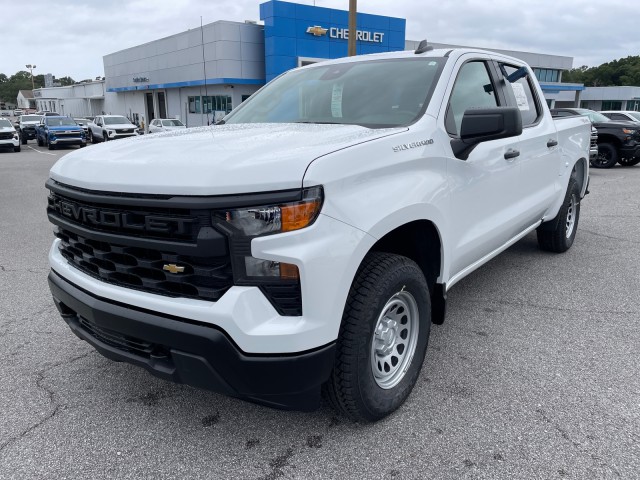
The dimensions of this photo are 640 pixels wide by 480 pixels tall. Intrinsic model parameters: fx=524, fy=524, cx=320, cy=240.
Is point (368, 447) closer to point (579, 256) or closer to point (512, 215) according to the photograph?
point (512, 215)

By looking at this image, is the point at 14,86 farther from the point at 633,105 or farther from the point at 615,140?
the point at 615,140

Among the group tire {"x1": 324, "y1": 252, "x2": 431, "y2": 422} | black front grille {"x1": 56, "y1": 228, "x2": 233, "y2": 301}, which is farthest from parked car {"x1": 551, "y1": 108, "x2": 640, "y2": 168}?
black front grille {"x1": 56, "y1": 228, "x2": 233, "y2": 301}

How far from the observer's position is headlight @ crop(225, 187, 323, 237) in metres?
2.03

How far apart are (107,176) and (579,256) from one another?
5.09 m

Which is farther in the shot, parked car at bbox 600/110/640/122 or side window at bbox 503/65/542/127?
parked car at bbox 600/110/640/122

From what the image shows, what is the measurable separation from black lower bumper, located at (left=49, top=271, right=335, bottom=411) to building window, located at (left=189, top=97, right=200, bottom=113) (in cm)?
3766

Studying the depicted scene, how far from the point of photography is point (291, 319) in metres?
2.09

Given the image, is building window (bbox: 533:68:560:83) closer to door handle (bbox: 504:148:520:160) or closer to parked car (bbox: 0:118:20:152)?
parked car (bbox: 0:118:20:152)

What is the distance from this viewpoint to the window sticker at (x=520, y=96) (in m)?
4.18

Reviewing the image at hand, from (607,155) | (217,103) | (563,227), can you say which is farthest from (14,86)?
(563,227)

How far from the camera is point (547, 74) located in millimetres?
59750

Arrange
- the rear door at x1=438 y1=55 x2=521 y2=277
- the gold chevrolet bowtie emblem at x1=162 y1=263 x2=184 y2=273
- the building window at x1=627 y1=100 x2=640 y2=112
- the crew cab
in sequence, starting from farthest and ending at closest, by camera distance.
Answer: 1. the building window at x1=627 y1=100 x2=640 y2=112
2. the crew cab
3. the rear door at x1=438 y1=55 x2=521 y2=277
4. the gold chevrolet bowtie emblem at x1=162 y1=263 x2=184 y2=273

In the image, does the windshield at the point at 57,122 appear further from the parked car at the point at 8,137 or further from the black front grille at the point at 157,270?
the black front grille at the point at 157,270

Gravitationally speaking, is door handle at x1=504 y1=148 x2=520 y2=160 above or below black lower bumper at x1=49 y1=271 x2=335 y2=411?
Result: above
